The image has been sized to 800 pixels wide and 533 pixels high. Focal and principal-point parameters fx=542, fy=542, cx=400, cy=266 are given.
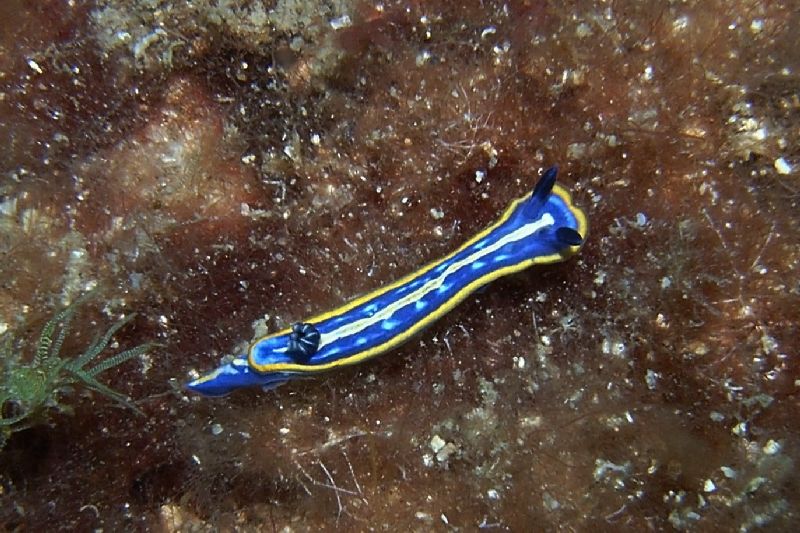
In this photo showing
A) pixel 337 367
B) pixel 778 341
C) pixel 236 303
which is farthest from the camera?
pixel 236 303

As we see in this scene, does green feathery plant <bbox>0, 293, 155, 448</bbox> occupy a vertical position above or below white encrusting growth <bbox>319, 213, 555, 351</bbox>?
below

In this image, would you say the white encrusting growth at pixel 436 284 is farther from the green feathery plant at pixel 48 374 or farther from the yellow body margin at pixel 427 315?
the green feathery plant at pixel 48 374

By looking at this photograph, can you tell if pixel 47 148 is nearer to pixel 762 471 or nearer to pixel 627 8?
pixel 627 8

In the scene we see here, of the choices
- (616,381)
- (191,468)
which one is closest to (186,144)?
(191,468)

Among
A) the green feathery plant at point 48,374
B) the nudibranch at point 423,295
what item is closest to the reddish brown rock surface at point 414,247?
the green feathery plant at point 48,374

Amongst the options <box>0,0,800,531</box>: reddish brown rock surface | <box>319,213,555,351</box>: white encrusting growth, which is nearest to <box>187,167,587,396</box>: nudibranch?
<box>319,213,555,351</box>: white encrusting growth

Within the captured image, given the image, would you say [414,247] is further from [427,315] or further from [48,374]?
[48,374]

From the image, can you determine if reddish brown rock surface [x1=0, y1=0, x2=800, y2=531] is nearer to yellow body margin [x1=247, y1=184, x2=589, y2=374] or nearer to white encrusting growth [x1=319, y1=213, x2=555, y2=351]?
yellow body margin [x1=247, y1=184, x2=589, y2=374]
